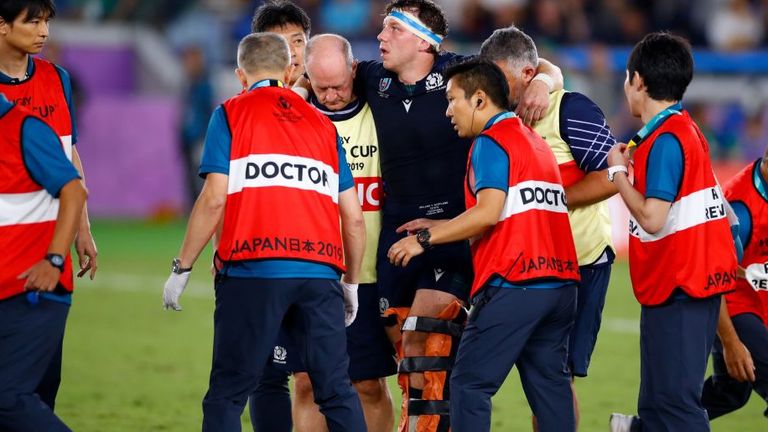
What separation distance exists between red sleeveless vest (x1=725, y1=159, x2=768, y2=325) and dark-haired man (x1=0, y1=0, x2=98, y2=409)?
369 centimetres

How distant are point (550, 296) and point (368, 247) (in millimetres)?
1548

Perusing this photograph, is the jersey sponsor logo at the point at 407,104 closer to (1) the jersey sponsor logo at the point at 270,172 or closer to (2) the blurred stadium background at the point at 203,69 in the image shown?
(1) the jersey sponsor logo at the point at 270,172

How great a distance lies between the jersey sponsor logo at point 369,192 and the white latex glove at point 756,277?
2198 millimetres

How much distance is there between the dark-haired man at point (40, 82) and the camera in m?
6.54

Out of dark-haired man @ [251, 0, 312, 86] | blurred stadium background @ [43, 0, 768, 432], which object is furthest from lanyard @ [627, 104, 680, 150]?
blurred stadium background @ [43, 0, 768, 432]

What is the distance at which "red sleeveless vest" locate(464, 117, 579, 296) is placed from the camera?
6.20 metres

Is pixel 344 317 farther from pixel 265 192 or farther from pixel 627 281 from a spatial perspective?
pixel 627 281

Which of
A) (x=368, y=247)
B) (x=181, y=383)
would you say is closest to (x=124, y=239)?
(x=181, y=383)

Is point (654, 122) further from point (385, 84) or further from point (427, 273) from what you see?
point (385, 84)

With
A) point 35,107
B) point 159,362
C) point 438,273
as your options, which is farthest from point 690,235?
point 159,362

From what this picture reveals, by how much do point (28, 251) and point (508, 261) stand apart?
7.66 ft

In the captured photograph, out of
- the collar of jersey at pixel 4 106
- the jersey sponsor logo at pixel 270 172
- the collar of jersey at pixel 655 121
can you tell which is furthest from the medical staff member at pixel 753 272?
the collar of jersey at pixel 4 106

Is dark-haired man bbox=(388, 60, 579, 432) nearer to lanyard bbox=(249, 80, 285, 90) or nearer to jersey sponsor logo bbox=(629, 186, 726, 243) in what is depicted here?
jersey sponsor logo bbox=(629, 186, 726, 243)

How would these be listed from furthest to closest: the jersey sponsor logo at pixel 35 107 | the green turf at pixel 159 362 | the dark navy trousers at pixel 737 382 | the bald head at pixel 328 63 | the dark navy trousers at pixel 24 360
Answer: the green turf at pixel 159 362
the dark navy trousers at pixel 737 382
the bald head at pixel 328 63
the jersey sponsor logo at pixel 35 107
the dark navy trousers at pixel 24 360
